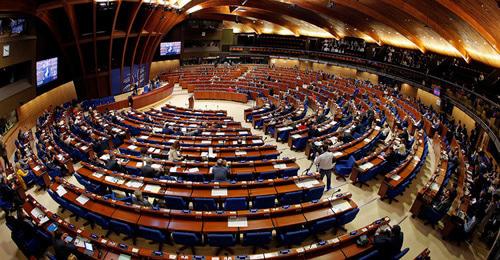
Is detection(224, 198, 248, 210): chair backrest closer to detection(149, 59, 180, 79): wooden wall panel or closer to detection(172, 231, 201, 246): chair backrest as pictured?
detection(172, 231, 201, 246): chair backrest

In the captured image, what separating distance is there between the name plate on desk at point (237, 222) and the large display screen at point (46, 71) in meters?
19.5

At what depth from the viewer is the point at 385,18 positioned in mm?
25781

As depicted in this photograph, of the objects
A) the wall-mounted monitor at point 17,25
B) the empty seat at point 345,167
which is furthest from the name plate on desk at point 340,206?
the wall-mounted monitor at point 17,25

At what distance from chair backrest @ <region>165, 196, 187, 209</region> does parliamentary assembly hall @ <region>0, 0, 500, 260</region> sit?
0.17ft

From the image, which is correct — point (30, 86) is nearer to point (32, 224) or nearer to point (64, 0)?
point (64, 0)

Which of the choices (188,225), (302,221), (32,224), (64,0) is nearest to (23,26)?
(64,0)

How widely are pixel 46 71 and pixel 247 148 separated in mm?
17163

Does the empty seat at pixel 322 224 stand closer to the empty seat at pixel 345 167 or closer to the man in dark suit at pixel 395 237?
the man in dark suit at pixel 395 237

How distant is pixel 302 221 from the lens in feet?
30.1

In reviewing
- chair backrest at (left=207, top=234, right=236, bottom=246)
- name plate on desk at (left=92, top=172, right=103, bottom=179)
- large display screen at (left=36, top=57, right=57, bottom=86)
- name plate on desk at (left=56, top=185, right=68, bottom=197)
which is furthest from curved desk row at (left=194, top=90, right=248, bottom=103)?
chair backrest at (left=207, top=234, right=236, bottom=246)

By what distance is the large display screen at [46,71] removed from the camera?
20.6m

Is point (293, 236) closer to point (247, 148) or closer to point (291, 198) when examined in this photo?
point (291, 198)

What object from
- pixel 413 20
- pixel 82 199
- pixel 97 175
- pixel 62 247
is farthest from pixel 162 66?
pixel 62 247

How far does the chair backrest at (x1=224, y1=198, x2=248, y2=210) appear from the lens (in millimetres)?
10133
